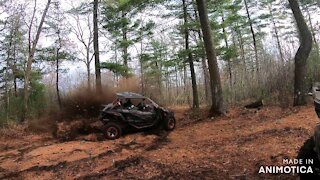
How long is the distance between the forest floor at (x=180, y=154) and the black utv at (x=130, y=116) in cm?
41

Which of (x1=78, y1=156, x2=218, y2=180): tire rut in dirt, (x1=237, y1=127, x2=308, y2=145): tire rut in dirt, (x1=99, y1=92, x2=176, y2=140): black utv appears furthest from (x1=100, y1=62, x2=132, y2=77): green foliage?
(x1=78, y1=156, x2=218, y2=180): tire rut in dirt

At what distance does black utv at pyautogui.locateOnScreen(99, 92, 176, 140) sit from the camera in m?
11.9

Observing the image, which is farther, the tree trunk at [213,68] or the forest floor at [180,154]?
the tree trunk at [213,68]

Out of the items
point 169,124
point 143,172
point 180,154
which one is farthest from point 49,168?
point 169,124

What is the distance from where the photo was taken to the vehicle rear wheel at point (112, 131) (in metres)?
11.8

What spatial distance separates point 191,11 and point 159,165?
51.8 feet

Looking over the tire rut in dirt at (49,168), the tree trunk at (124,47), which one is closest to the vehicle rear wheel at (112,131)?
the tire rut in dirt at (49,168)

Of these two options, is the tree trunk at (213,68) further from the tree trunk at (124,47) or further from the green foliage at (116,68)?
the tree trunk at (124,47)

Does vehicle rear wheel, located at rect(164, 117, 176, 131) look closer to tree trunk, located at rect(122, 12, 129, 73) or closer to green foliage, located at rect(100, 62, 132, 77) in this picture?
green foliage, located at rect(100, 62, 132, 77)

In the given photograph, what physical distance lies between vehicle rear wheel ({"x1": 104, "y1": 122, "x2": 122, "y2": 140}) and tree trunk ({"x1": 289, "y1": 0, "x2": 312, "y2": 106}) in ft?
23.3

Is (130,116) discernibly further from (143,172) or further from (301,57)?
(301,57)

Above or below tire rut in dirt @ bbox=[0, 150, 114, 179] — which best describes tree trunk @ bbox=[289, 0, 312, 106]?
above

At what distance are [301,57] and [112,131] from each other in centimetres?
776

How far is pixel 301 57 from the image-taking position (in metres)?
13.0
